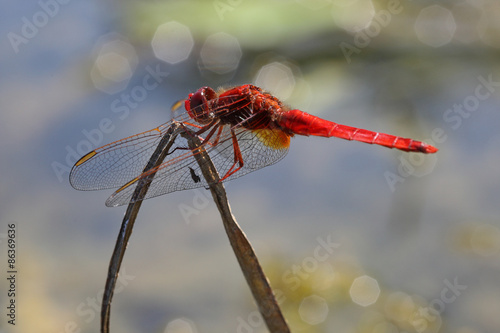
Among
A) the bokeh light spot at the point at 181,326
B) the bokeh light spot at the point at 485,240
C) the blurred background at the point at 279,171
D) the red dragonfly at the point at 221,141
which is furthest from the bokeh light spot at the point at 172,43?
the bokeh light spot at the point at 485,240

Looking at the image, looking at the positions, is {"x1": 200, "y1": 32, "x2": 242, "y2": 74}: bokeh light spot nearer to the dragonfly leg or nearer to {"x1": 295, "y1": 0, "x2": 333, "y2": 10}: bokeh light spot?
{"x1": 295, "y1": 0, "x2": 333, "y2": 10}: bokeh light spot

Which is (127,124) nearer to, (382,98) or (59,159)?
(59,159)

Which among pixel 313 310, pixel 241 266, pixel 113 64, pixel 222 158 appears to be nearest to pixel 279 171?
pixel 222 158

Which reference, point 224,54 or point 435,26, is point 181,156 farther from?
point 435,26

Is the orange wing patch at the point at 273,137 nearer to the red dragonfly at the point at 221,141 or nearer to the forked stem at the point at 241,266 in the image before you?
the red dragonfly at the point at 221,141

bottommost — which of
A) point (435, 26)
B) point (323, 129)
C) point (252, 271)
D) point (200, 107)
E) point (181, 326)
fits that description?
point (252, 271)

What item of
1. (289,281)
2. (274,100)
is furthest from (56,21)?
(289,281)

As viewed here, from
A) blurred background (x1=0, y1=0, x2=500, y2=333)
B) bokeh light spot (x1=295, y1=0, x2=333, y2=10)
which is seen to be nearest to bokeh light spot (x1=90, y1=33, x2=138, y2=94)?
blurred background (x1=0, y1=0, x2=500, y2=333)
